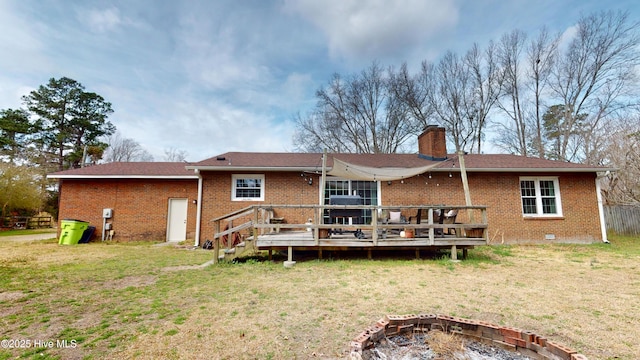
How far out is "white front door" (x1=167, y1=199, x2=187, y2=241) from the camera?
11.4 metres

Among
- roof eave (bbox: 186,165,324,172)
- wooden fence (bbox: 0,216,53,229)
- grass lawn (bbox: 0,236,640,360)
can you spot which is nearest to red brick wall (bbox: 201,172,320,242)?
roof eave (bbox: 186,165,324,172)

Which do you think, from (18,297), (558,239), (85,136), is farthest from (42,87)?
(558,239)

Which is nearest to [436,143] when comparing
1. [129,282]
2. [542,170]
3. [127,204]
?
[542,170]

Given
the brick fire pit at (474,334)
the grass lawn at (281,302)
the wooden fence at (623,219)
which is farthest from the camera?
the wooden fence at (623,219)

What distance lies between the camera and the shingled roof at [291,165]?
9.74 m

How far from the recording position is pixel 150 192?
11414mm

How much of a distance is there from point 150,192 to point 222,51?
6.69 m

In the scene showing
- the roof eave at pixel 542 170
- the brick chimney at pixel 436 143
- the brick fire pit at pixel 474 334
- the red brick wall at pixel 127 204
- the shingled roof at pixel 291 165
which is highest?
the brick chimney at pixel 436 143

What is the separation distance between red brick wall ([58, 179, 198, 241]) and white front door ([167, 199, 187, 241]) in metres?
0.19

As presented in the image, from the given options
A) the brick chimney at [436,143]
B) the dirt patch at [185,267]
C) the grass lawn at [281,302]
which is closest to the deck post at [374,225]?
the grass lawn at [281,302]

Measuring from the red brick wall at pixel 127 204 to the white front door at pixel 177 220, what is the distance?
0.19 m

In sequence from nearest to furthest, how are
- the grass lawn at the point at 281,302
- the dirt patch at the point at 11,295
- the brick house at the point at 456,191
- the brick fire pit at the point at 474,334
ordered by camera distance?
the brick fire pit at the point at 474,334 → the grass lawn at the point at 281,302 → the dirt patch at the point at 11,295 → the brick house at the point at 456,191

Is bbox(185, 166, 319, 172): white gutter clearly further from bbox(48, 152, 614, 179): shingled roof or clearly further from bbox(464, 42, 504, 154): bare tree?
bbox(464, 42, 504, 154): bare tree

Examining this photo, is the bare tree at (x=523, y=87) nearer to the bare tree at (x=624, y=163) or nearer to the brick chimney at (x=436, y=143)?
the bare tree at (x=624, y=163)
